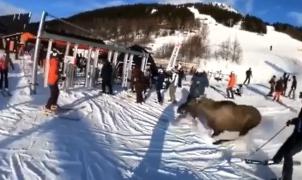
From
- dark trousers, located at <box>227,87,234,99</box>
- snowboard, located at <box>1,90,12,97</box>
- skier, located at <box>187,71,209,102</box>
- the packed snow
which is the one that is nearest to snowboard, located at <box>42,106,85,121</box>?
the packed snow

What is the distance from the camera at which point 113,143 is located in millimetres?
11578

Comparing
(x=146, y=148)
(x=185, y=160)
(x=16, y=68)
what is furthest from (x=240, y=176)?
(x=16, y=68)

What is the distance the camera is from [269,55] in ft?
375

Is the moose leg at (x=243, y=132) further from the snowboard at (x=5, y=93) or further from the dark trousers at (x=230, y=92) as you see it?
the dark trousers at (x=230, y=92)

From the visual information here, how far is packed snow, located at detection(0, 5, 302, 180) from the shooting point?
29.0 ft

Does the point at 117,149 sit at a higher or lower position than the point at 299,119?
lower

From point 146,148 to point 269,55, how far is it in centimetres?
10649

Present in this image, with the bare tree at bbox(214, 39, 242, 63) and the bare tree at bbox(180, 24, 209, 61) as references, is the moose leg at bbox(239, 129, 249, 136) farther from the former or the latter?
the bare tree at bbox(214, 39, 242, 63)

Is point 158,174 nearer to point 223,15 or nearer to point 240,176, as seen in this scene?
point 240,176

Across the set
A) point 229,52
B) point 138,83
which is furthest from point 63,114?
point 229,52

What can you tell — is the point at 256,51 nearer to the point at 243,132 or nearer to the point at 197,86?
the point at 197,86

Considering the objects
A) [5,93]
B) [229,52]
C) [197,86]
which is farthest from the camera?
[229,52]

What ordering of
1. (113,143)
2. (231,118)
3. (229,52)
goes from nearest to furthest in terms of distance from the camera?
(113,143)
(231,118)
(229,52)

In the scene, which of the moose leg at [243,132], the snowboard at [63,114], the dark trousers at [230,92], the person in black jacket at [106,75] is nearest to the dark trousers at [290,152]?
the moose leg at [243,132]
